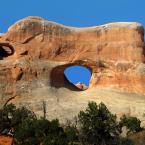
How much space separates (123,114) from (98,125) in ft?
20.8

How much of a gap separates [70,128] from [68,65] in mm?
10208

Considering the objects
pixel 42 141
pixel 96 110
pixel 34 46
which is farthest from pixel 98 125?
pixel 34 46

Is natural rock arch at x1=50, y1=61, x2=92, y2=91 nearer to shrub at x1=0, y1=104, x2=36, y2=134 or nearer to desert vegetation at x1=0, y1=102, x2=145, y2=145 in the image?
desert vegetation at x1=0, y1=102, x2=145, y2=145

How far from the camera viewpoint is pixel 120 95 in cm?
4956

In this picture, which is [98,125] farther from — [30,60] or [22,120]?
[30,60]

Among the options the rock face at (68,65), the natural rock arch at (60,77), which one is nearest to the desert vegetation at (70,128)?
the rock face at (68,65)

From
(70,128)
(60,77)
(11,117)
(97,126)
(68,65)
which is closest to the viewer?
(97,126)

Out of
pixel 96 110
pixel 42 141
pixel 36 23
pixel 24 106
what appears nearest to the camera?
pixel 42 141

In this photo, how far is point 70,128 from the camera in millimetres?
41281

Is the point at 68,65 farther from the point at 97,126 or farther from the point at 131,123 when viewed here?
the point at 97,126

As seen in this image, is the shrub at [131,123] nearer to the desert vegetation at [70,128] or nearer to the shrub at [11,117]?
the desert vegetation at [70,128]

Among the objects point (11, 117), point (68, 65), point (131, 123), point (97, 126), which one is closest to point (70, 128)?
point (97, 126)

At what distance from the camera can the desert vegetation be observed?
39562 millimetres

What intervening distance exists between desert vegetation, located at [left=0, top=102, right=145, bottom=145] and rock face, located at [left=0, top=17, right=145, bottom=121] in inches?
116
